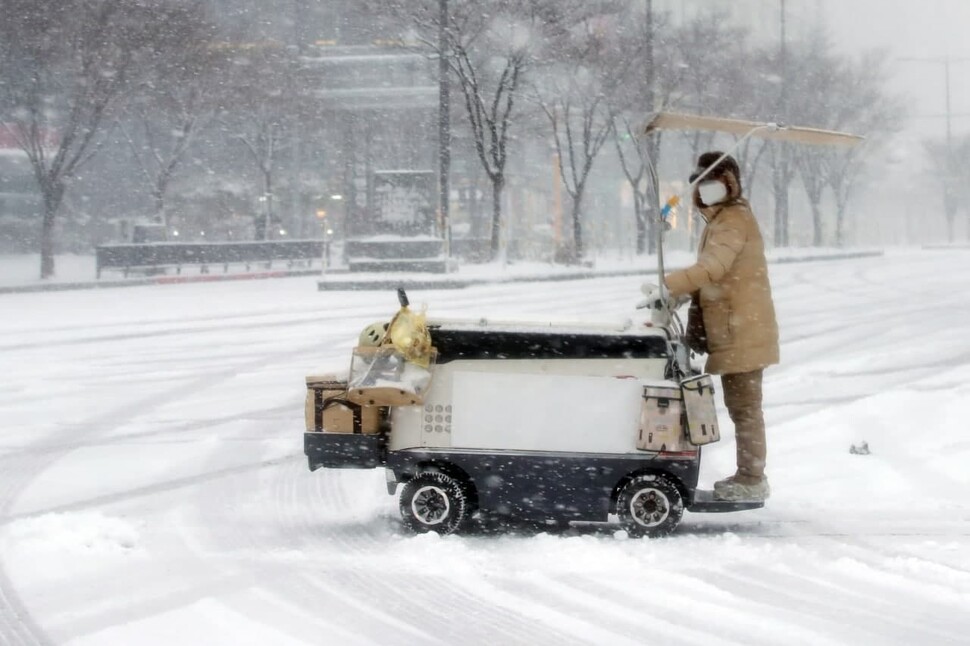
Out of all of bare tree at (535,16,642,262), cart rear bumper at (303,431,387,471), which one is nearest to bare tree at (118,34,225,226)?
bare tree at (535,16,642,262)

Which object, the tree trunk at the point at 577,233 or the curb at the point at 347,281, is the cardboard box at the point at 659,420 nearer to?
the curb at the point at 347,281

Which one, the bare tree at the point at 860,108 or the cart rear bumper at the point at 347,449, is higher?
the bare tree at the point at 860,108

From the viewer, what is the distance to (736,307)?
5418mm

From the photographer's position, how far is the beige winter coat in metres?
5.37

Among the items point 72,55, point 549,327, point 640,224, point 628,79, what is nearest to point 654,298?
point 549,327

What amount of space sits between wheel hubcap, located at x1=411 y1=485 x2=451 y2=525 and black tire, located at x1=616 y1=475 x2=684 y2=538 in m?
0.82

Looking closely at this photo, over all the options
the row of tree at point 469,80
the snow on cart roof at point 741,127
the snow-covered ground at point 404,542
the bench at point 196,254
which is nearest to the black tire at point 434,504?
the snow-covered ground at point 404,542

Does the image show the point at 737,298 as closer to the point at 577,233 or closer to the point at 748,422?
the point at 748,422

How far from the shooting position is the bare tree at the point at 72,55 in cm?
2773

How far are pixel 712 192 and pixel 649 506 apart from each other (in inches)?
60.0

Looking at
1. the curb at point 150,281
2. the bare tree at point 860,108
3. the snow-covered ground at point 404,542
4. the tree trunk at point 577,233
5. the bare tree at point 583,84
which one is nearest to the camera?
the snow-covered ground at point 404,542

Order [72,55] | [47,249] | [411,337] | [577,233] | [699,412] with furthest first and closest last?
[577,233] < [47,249] < [72,55] < [699,412] < [411,337]

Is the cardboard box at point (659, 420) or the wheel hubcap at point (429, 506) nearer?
the cardboard box at point (659, 420)

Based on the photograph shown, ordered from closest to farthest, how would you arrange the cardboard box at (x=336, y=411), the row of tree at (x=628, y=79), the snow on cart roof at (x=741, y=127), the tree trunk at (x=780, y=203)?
the cardboard box at (x=336, y=411) < the snow on cart roof at (x=741, y=127) < the row of tree at (x=628, y=79) < the tree trunk at (x=780, y=203)
